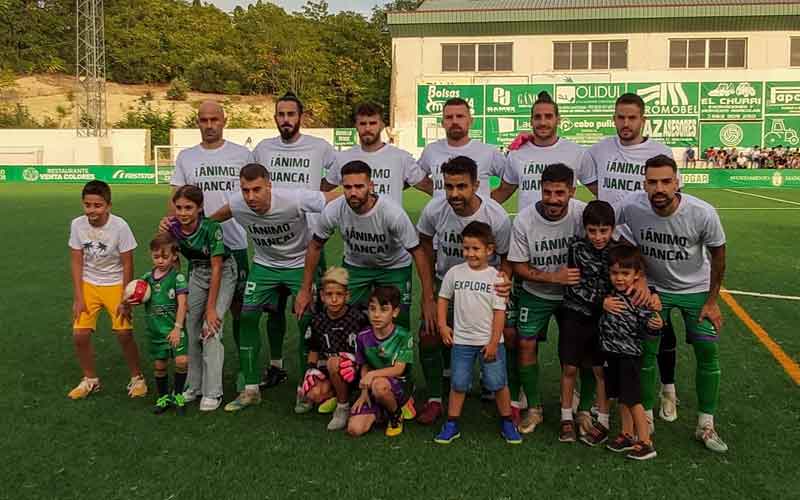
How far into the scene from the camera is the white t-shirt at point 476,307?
14.3 feet

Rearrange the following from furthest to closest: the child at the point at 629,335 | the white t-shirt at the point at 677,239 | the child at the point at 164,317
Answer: the child at the point at 164,317, the white t-shirt at the point at 677,239, the child at the point at 629,335

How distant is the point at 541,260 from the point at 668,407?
1355mm

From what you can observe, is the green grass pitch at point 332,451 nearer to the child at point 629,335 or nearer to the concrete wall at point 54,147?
the child at point 629,335

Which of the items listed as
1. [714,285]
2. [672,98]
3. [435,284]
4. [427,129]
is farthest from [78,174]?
[714,285]

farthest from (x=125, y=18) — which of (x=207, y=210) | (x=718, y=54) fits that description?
(x=207, y=210)

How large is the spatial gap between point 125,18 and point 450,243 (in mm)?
70011

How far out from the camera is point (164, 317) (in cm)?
494

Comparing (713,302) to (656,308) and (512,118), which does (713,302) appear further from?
(512,118)

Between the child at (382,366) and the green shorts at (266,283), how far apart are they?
89cm

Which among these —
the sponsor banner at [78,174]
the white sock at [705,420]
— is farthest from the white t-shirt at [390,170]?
the sponsor banner at [78,174]

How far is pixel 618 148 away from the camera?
5.26m

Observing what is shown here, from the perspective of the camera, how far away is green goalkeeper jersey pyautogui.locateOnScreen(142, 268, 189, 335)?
194 inches

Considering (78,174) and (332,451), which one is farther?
(78,174)

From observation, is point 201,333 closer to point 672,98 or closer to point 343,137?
point 343,137
